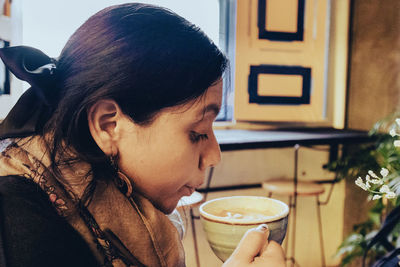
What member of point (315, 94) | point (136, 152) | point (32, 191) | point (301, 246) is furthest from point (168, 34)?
point (301, 246)

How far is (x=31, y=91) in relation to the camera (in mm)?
709

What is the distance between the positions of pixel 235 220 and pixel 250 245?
0.16 feet

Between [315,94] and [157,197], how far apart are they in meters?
2.61

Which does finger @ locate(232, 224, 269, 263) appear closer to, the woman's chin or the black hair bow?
the woman's chin

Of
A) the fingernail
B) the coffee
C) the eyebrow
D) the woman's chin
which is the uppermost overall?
the eyebrow

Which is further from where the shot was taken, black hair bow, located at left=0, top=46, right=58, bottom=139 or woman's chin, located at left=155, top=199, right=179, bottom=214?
woman's chin, located at left=155, top=199, right=179, bottom=214

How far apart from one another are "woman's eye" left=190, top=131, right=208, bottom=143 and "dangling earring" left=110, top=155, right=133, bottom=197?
145 mm

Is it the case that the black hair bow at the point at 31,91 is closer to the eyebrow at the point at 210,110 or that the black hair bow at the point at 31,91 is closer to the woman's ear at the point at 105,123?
the woman's ear at the point at 105,123

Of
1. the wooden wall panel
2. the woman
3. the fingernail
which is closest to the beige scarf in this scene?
the woman

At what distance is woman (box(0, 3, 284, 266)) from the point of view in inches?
24.5

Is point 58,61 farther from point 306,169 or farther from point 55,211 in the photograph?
point 306,169

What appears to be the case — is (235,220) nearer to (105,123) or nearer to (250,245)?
(250,245)

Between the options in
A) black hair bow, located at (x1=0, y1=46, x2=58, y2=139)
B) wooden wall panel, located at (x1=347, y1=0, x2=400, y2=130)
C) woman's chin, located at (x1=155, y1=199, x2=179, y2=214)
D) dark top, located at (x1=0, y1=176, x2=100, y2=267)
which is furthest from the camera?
wooden wall panel, located at (x1=347, y1=0, x2=400, y2=130)

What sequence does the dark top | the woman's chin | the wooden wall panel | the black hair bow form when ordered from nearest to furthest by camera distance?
the dark top < the black hair bow < the woman's chin < the wooden wall panel
